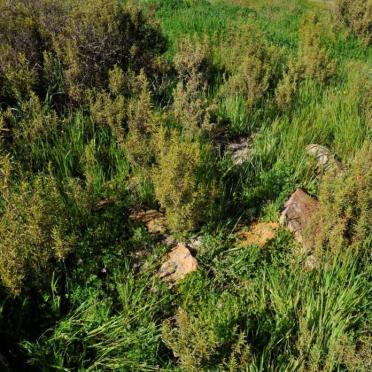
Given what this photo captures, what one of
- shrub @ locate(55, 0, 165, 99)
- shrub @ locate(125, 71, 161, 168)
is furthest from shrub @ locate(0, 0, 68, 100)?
shrub @ locate(125, 71, 161, 168)

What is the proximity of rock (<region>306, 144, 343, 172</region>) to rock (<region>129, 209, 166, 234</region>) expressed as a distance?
1.78m

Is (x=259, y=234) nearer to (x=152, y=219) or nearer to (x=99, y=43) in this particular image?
(x=152, y=219)

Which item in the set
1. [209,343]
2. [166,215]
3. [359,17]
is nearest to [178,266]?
[166,215]

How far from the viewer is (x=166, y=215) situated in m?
3.57

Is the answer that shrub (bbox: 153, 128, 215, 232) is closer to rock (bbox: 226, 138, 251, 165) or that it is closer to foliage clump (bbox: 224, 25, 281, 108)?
rock (bbox: 226, 138, 251, 165)

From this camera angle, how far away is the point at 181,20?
955 cm

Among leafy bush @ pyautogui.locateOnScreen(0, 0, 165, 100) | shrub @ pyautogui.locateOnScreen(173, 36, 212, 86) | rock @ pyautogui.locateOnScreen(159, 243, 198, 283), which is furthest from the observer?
shrub @ pyautogui.locateOnScreen(173, 36, 212, 86)

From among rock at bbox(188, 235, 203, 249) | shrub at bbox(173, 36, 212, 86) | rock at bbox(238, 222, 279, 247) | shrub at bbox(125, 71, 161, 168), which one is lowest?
rock at bbox(188, 235, 203, 249)

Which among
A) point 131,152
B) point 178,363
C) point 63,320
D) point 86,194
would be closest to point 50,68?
point 131,152

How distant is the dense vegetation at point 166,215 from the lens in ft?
8.86

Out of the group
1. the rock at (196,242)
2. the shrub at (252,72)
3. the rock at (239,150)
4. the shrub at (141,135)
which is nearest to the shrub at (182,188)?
the rock at (196,242)

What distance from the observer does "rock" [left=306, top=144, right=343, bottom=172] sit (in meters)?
4.14

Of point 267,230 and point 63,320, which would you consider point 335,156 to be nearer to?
point 267,230

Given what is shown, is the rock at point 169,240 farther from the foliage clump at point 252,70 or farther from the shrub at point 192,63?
the shrub at point 192,63
